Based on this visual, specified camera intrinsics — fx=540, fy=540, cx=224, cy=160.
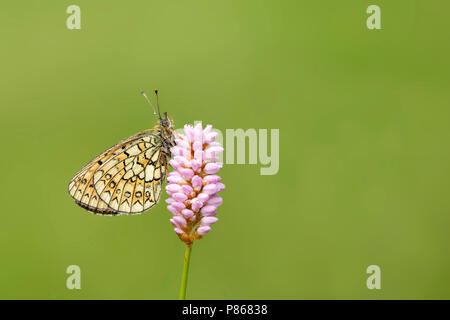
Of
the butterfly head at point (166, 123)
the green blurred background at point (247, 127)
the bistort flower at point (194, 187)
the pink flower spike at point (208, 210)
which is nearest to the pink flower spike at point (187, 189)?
the bistort flower at point (194, 187)

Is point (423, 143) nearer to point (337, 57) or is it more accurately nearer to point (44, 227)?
point (337, 57)

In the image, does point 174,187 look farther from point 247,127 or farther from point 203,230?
point 247,127

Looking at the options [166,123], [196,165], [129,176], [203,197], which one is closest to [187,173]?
[196,165]

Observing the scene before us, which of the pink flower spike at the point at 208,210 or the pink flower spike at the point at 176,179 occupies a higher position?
the pink flower spike at the point at 176,179

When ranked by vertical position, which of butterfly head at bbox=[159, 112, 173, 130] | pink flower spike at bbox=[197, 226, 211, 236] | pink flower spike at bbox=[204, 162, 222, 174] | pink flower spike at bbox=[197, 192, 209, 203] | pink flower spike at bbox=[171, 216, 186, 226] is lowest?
pink flower spike at bbox=[197, 226, 211, 236]

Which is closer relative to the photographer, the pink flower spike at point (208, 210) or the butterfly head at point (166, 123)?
the pink flower spike at point (208, 210)

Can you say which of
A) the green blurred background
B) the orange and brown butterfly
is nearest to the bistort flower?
the orange and brown butterfly

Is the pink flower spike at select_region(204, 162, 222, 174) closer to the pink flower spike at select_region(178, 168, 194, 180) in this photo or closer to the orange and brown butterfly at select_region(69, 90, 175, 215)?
the pink flower spike at select_region(178, 168, 194, 180)

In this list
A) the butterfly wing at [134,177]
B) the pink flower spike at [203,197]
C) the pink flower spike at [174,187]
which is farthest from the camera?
the butterfly wing at [134,177]

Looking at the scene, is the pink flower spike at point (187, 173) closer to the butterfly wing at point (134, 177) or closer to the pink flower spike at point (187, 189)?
the pink flower spike at point (187, 189)
